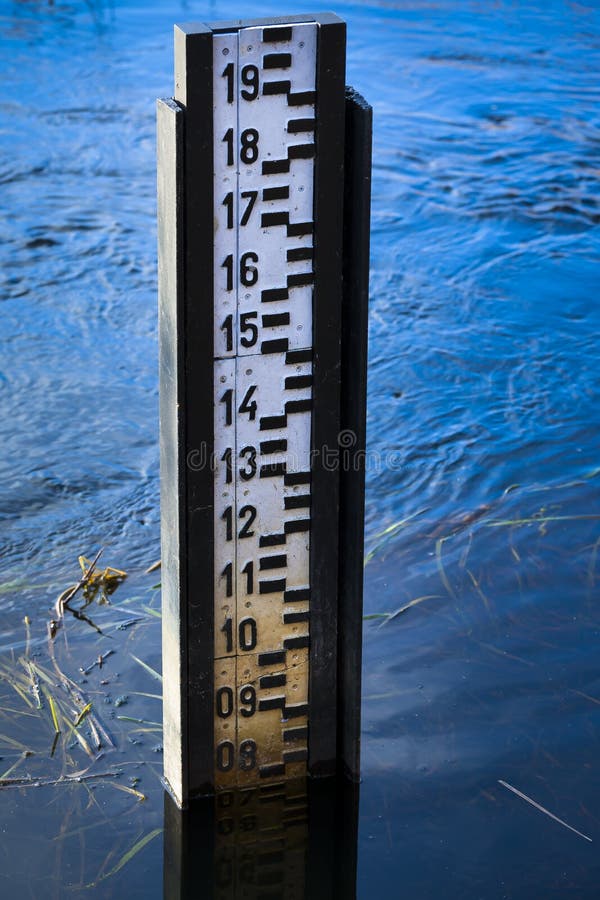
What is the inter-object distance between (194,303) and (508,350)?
4.20 m

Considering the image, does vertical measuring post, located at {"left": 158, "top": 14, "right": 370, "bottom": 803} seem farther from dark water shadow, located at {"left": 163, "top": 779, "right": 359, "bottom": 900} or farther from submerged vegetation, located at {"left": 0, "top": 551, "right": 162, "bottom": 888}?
submerged vegetation, located at {"left": 0, "top": 551, "right": 162, "bottom": 888}

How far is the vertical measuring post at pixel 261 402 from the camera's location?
3.44 meters

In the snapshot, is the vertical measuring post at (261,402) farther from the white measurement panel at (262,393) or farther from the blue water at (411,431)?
the blue water at (411,431)

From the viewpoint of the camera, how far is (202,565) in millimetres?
3895

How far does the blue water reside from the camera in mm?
4281

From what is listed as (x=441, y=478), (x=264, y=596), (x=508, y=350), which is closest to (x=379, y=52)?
(x=508, y=350)

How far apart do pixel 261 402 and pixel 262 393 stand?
28 mm

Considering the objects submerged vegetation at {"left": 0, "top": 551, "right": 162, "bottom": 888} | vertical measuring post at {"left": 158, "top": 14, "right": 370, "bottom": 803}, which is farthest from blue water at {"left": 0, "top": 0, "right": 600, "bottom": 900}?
vertical measuring post at {"left": 158, "top": 14, "right": 370, "bottom": 803}

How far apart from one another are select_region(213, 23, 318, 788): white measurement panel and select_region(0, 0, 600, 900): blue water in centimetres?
49

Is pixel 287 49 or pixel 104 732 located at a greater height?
pixel 287 49

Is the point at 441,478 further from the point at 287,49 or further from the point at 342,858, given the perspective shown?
the point at 287,49

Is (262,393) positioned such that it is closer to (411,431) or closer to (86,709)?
(86,709)

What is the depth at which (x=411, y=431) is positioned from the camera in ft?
22.2

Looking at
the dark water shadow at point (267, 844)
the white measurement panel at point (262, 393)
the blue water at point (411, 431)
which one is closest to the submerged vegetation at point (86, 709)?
the blue water at point (411, 431)
